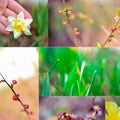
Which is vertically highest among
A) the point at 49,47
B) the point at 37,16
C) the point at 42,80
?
the point at 37,16

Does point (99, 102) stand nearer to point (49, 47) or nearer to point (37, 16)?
point (49, 47)

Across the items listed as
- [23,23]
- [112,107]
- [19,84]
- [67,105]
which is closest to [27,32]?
[23,23]

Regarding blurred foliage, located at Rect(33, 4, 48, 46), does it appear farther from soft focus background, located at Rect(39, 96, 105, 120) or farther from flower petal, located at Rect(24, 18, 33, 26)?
soft focus background, located at Rect(39, 96, 105, 120)

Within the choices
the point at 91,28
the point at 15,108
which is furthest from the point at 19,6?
Answer: the point at 15,108

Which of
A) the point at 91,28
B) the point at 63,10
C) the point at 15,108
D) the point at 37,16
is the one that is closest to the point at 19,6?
the point at 37,16

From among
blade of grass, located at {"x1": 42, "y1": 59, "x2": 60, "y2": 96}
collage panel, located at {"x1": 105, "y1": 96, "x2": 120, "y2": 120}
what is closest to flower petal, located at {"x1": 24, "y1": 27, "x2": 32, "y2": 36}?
blade of grass, located at {"x1": 42, "y1": 59, "x2": 60, "y2": 96}

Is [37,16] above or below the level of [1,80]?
above
